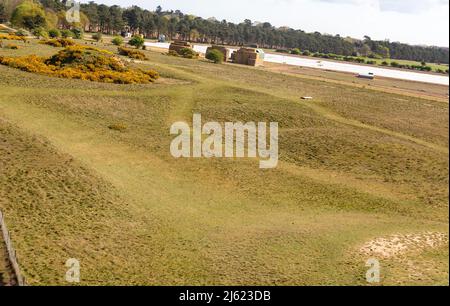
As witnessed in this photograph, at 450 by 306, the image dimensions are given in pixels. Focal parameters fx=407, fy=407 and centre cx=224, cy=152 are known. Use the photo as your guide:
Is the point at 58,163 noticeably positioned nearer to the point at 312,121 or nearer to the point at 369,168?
the point at 369,168

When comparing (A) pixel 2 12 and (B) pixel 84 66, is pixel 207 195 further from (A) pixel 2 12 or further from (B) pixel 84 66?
(A) pixel 2 12

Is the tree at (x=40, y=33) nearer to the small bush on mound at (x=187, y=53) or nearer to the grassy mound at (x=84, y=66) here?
the small bush on mound at (x=187, y=53)

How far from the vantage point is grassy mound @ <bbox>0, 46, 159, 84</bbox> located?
76688mm

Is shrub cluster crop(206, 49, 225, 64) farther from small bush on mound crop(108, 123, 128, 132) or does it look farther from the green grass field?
small bush on mound crop(108, 123, 128, 132)

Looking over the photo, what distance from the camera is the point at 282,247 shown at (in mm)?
30625

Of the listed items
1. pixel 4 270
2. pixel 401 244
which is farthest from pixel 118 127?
pixel 401 244

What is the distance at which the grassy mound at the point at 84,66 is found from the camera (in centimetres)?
7669

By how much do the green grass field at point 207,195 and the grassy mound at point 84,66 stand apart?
7.77 m

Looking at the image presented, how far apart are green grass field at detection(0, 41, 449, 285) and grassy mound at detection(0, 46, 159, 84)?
7.77 metres

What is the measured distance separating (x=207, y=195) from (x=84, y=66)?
180 ft

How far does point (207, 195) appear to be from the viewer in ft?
131
